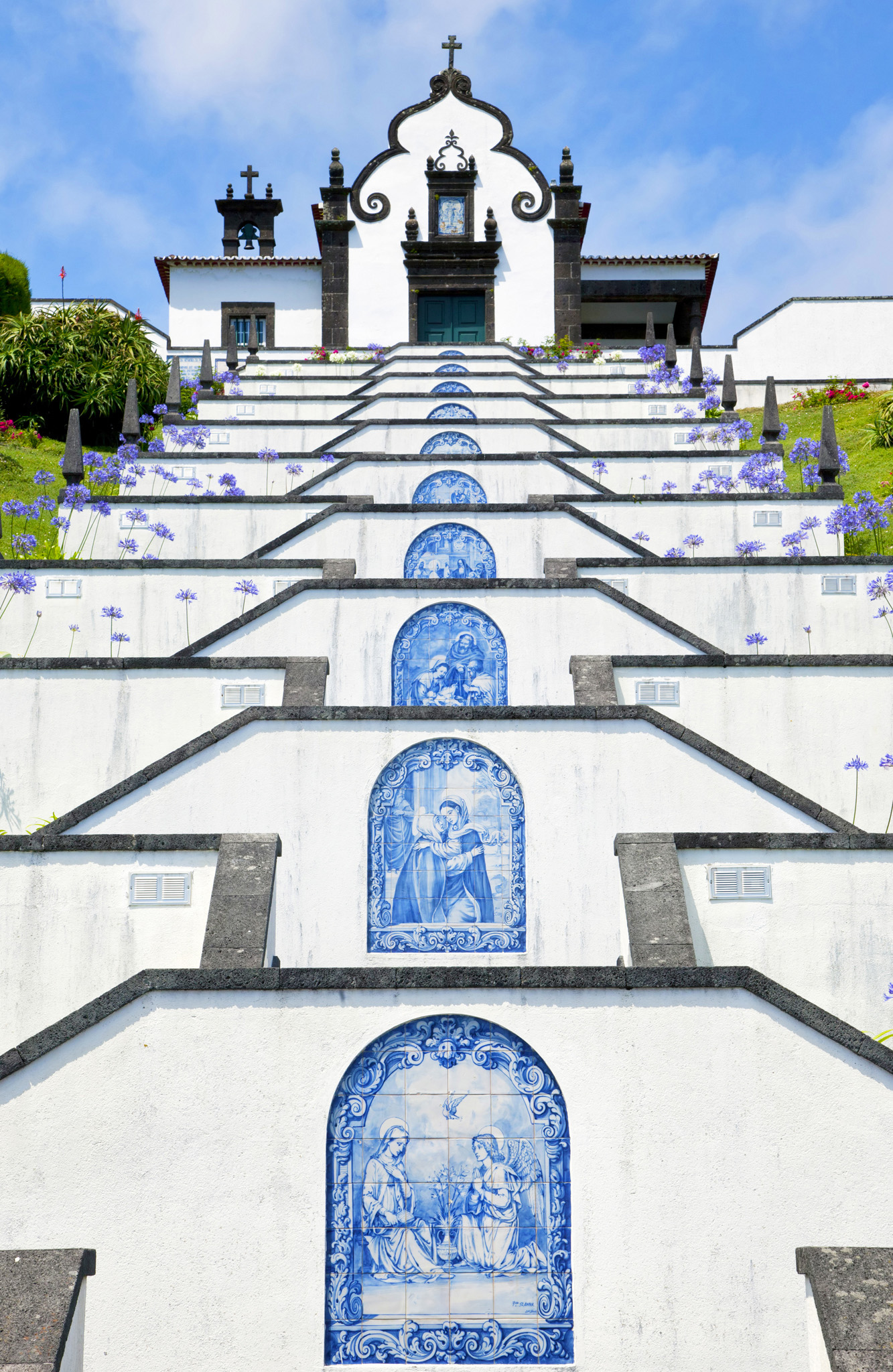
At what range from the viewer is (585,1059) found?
588 cm

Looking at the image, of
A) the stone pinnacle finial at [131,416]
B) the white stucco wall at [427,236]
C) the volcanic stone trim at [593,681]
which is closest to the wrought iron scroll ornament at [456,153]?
the white stucco wall at [427,236]

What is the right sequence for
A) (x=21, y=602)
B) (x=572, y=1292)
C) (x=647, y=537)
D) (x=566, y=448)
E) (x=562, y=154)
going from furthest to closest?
(x=562, y=154) < (x=566, y=448) < (x=647, y=537) < (x=21, y=602) < (x=572, y=1292)

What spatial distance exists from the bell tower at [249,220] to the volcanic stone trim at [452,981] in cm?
3008

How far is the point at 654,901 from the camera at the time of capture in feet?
24.1

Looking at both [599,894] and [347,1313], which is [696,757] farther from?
[347,1313]

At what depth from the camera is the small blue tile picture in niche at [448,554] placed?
13.0 m

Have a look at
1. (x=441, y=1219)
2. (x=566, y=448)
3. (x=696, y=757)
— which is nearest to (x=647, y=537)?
(x=566, y=448)

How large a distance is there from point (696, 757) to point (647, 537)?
6414mm

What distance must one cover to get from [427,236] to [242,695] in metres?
20.1

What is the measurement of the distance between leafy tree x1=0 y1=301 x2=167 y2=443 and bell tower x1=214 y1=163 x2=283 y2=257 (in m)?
10.0

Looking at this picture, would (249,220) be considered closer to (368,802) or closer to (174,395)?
(174,395)

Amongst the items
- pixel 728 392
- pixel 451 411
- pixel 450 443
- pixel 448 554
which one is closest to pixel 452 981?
pixel 448 554

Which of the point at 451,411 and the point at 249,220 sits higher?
the point at 249,220

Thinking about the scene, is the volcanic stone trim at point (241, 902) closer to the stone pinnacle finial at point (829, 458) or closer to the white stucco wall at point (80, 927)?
the white stucco wall at point (80, 927)
